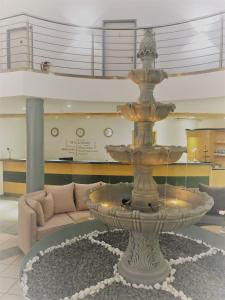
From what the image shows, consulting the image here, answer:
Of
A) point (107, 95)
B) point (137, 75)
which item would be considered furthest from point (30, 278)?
point (107, 95)

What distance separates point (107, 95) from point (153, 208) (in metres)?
3.85

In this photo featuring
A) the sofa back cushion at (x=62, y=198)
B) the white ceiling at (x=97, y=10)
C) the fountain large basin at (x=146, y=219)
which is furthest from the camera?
the white ceiling at (x=97, y=10)

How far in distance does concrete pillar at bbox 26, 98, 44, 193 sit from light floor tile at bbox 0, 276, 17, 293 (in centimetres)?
259

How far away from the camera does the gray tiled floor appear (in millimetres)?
3402

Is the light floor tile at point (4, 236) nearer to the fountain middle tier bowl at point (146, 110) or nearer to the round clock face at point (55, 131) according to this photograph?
the fountain middle tier bowl at point (146, 110)

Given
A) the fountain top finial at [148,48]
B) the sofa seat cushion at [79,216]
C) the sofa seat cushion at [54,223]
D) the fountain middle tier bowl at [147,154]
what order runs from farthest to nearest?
1. the sofa seat cushion at [79,216]
2. the sofa seat cushion at [54,223]
3. the fountain top finial at [148,48]
4. the fountain middle tier bowl at [147,154]

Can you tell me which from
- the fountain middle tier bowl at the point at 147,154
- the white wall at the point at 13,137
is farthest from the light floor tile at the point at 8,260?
the white wall at the point at 13,137

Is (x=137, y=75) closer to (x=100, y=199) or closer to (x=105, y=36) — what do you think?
(x=100, y=199)

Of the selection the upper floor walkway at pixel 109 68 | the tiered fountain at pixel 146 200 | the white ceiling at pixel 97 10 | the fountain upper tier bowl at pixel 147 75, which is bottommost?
the tiered fountain at pixel 146 200

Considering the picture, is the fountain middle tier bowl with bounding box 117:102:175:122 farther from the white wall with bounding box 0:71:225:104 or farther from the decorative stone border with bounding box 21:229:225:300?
the white wall with bounding box 0:71:225:104

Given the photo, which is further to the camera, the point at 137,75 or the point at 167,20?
the point at 167,20

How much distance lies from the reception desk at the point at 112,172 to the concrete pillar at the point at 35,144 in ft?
5.67

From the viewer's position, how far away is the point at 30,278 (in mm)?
2967

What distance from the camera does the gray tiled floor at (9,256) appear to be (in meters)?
3.40
